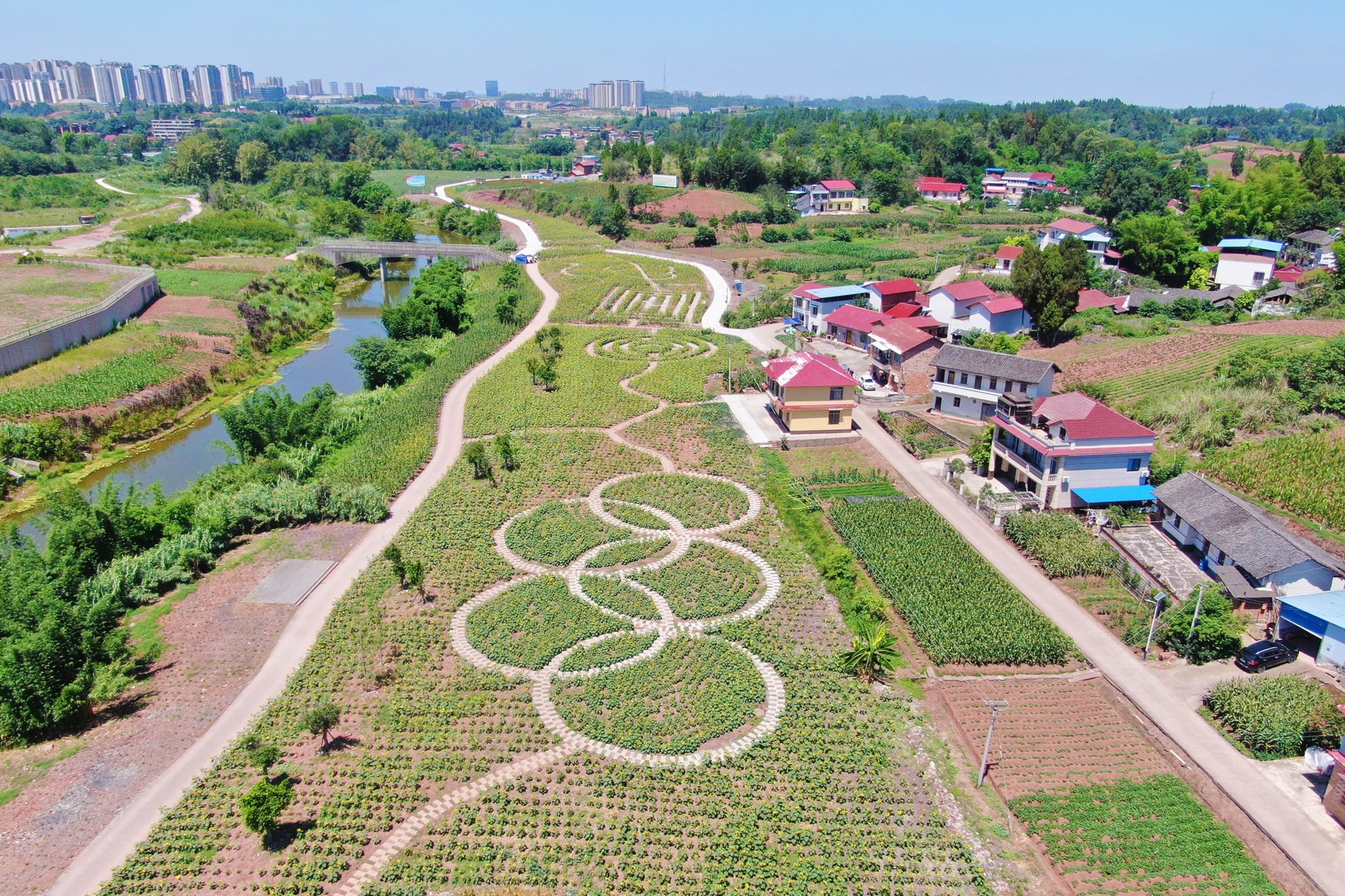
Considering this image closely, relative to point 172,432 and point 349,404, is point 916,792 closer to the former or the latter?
point 349,404

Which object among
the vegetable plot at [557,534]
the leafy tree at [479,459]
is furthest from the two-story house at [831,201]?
the vegetable plot at [557,534]

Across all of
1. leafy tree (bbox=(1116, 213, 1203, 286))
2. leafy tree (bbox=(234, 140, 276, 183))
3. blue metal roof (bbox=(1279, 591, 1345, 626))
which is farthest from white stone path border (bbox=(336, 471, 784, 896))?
leafy tree (bbox=(234, 140, 276, 183))

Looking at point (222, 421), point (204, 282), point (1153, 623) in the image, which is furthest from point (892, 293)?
point (204, 282)

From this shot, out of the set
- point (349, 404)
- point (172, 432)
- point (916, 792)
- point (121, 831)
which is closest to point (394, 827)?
point (121, 831)

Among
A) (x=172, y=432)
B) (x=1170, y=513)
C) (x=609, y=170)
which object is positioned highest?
(x=609, y=170)

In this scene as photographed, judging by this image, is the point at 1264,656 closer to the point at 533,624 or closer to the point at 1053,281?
the point at 533,624

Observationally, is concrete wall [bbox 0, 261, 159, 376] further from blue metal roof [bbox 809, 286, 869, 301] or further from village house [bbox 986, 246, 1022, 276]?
village house [bbox 986, 246, 1022, 276]

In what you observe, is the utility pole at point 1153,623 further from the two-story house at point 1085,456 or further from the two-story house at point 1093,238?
the two-story house at point 1093,238
